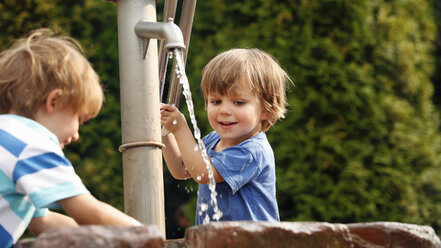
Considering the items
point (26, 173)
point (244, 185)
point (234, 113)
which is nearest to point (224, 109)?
point (234, 113)

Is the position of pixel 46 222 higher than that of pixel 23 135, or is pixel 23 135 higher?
pixel 23 135

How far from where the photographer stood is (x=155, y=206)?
195 cm

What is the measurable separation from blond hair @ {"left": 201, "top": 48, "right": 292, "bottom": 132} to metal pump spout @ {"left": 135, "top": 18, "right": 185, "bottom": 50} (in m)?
0.55

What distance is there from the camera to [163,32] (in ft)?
6.40

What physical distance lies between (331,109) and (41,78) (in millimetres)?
3345

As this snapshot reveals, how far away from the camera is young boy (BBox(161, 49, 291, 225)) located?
2338 millimetres

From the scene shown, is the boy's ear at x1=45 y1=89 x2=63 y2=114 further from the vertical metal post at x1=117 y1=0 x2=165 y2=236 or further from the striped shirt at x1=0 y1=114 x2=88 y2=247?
the vertical metal post at x1=117 y1=0 x2=165 y2=236

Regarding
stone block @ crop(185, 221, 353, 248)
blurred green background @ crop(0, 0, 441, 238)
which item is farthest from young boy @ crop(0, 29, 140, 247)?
blurred green background @ crop(0, 0, 441, 238)

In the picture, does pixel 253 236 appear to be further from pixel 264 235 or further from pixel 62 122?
pixel 62 122

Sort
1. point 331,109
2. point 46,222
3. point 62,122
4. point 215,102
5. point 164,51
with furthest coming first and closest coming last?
point 331,109
point 215,102
point 164,51
point 46,222
point 62,122

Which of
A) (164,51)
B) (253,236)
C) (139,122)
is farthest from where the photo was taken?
(164,51)

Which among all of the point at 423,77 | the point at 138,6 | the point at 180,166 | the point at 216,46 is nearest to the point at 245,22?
the point at 216,46

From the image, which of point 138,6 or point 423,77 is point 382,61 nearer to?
point 423,77

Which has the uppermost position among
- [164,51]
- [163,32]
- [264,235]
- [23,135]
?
[163,32]
